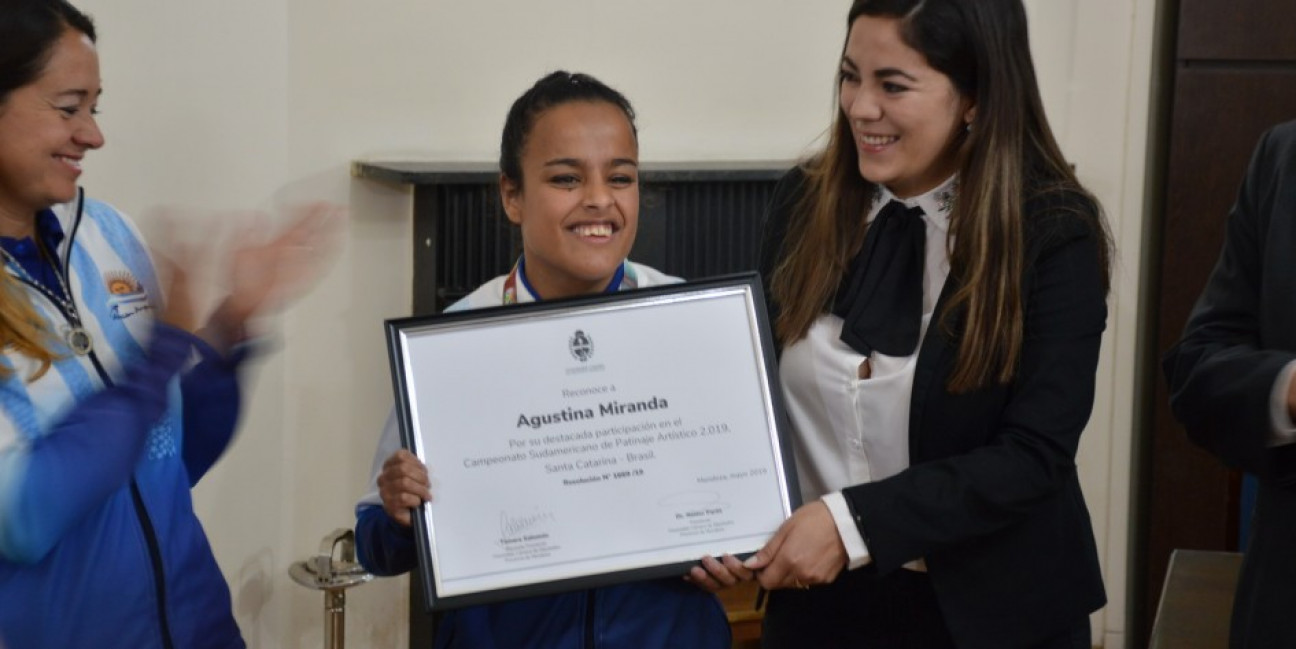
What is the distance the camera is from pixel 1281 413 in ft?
5.50

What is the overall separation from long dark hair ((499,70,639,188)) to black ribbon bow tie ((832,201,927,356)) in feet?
1.20

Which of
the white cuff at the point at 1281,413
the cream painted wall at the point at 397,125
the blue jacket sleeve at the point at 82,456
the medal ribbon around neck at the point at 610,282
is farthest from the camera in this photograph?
the cream painted wall at the point at 397,125

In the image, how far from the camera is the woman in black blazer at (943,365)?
1.79 m

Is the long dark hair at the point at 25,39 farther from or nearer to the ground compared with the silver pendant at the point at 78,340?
farther from the ground

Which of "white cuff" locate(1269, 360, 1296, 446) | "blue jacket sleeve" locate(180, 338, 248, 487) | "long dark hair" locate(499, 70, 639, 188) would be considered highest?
"long dark hair" locate(499, 70, 639, 188)

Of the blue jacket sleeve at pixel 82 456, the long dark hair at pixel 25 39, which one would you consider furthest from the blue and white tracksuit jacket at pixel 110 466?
the long dark hair at pixel 25 39

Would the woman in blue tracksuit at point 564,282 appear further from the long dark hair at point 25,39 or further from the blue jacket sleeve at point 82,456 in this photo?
the long dark hair at point 25,39

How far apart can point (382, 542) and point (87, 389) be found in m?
0.41

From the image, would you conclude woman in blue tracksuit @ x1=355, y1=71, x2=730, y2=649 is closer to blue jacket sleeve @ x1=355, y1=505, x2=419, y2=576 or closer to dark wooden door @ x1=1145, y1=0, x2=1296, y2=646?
blue jacket sleeve @ x1=355, y1=505, x2=419, y2=576

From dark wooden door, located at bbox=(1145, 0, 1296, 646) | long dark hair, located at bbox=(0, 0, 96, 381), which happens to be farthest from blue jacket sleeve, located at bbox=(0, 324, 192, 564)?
dark wooden door, located at bbox=(1145, 0, 1296, 646)

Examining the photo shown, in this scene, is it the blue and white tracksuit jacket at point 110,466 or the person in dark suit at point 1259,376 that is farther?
the person in dark suit at point 1259,376

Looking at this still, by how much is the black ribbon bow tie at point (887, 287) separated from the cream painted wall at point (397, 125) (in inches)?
72.6

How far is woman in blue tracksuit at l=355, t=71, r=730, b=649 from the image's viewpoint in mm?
1826
